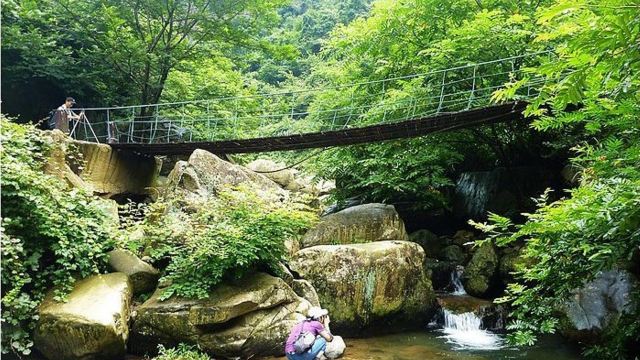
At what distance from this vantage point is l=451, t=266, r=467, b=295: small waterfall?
30.3 feet

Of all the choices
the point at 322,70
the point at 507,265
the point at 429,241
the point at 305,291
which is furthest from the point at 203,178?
the point at 322,70

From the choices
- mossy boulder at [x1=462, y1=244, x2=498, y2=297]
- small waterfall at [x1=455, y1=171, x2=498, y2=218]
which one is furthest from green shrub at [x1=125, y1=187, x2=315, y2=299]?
small waterfall at [x1=455, y1=171, x2=498, y2=218]

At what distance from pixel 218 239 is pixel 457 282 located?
5.29 metres

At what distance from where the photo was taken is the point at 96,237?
6.14m

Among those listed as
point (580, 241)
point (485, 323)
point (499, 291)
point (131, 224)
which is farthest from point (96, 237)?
point (499, 291)

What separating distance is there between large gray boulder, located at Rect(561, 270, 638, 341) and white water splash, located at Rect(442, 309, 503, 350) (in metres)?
1.06

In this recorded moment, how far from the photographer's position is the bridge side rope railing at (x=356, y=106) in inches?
353

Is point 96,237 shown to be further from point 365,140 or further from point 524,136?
point 524,136

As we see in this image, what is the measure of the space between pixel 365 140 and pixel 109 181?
556cm

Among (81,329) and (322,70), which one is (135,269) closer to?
(81,329)

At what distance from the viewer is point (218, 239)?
20.6 ft

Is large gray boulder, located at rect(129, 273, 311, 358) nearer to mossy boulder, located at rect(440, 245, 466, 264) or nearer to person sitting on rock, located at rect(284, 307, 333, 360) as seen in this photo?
person sitting on rock, located at rect(284, 307, 333, 360)

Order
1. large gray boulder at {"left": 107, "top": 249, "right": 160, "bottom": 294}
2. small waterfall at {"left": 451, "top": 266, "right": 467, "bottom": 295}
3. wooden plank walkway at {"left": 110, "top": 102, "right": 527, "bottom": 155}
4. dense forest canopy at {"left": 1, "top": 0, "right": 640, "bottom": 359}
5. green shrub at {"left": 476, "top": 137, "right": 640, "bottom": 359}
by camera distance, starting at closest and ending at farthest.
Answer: green shrub at {"left": 476, "top": 137, "right": 640, "bottom": 359}, large gray boulder at {"left": 107, "top": 249, "right": 160, "bottom": 294}, wooden plank walkway at {"left": 110, "top": 102, "right": 527, "bottom": 155}, dense forest canopy at {"left": 1, "top": 0, "right": 640, "bottom": 359}, small waterfall at {"left": 451, "top": 266, "right": 467, "bottom": 295}

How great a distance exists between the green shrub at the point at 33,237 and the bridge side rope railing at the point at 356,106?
4196 mm
